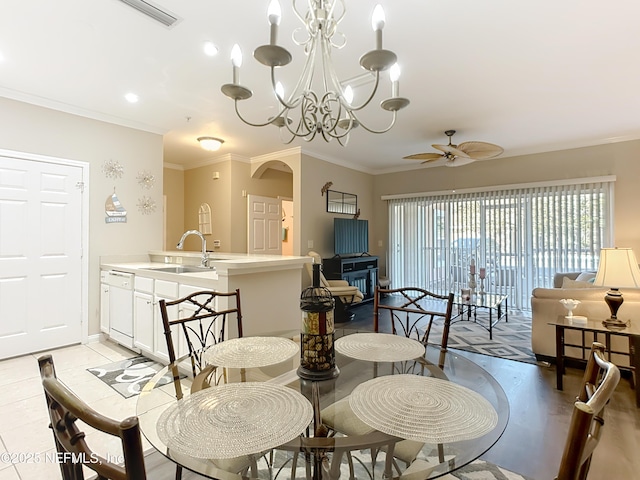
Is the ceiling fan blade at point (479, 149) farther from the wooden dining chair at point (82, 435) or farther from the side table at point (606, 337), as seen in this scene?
the wooden dining chair at point (82, 435)

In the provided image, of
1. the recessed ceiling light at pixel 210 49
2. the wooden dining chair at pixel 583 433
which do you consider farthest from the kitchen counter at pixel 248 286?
the wooden dining chair at pixel 583 433

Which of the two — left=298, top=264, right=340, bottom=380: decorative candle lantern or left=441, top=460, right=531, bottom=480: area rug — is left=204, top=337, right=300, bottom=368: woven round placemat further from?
left=441, top=460, right=531, bottom=480: area rug

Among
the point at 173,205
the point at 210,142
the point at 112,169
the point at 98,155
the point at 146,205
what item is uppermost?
the point at 210,142

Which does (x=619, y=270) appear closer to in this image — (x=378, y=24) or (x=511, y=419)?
(x=511, y=419)

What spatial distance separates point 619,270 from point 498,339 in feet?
5.47

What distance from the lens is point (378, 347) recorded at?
64.4 inches

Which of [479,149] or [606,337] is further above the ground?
[479,149]

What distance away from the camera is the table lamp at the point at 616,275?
2514 mm

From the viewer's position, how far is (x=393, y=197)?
681cm

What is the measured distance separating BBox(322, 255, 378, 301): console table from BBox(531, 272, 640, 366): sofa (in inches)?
115

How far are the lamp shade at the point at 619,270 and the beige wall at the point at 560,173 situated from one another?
2933 mm

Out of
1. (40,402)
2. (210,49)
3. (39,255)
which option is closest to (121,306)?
(39,255)

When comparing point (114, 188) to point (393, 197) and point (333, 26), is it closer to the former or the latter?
point (333, 26)

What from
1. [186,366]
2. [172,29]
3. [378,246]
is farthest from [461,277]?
[172,29]
